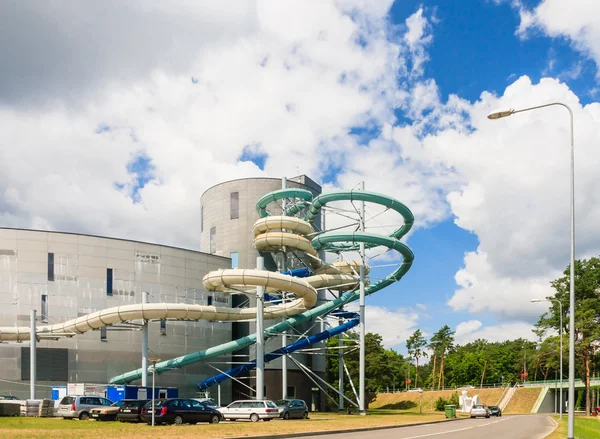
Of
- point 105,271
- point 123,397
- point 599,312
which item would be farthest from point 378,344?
point 123,397

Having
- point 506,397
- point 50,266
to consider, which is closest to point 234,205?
point 50,266

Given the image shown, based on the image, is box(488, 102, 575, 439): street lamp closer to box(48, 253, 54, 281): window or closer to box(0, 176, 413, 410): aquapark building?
box(0, 176, 413, 410): aquapark building

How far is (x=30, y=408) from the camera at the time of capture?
3891 centimetres

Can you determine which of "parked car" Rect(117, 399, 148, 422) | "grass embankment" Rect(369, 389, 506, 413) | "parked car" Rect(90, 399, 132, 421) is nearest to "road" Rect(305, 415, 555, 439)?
"parked car" Rect(117, 399, 148, 422)

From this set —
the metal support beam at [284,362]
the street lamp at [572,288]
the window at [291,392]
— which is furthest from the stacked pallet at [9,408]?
the window at [291,392]

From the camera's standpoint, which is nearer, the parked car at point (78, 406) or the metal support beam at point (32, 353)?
the parked car at point (78, 406)

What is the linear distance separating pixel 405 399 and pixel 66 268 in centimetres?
7243

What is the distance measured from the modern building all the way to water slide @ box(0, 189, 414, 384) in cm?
393

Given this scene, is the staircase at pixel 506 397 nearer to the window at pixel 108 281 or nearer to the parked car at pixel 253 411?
the window at pixel 108 281

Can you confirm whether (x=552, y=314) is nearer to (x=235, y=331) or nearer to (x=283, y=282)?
(x=235, y=331)

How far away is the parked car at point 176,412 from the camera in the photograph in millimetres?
34312

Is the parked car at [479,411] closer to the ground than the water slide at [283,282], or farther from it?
closer to the ground

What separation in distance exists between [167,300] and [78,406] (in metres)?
23.4

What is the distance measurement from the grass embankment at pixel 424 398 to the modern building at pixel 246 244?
1500 inches
